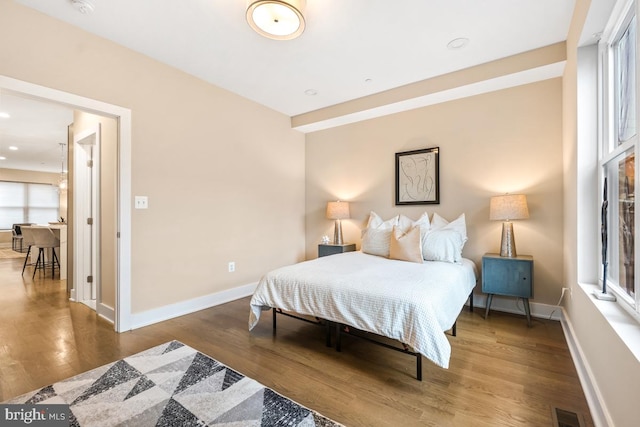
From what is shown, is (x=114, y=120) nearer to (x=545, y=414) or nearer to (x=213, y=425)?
(x=213, y=425)

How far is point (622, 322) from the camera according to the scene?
1.33m

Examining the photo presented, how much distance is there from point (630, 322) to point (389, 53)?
2.71m

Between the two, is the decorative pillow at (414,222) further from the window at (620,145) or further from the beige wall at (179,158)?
the beige wall at (179,158)

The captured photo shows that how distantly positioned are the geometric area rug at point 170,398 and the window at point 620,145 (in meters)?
1.84

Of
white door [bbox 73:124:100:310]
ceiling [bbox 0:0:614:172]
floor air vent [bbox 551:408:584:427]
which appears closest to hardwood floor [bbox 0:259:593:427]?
floor air vent [bbox 551:408:584:427]

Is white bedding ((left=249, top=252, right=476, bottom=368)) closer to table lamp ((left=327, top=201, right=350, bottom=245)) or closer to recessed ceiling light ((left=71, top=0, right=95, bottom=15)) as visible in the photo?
table lamp ((left=327, top=201, right=350, bottom=245))

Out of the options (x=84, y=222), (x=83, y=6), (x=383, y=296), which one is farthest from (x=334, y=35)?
(x=84, y=222)

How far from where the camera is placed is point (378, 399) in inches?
66.4

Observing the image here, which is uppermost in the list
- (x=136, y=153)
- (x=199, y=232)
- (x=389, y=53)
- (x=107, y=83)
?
(x=389, y=53)

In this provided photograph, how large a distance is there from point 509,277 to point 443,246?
68 centimetres

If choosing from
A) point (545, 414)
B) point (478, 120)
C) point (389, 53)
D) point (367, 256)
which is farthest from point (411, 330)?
point (478, 120)

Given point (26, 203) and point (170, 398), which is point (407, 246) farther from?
point (26, 203)

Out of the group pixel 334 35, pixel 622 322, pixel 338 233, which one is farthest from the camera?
pixel 338 233

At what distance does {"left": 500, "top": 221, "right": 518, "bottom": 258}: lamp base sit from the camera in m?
2.97
